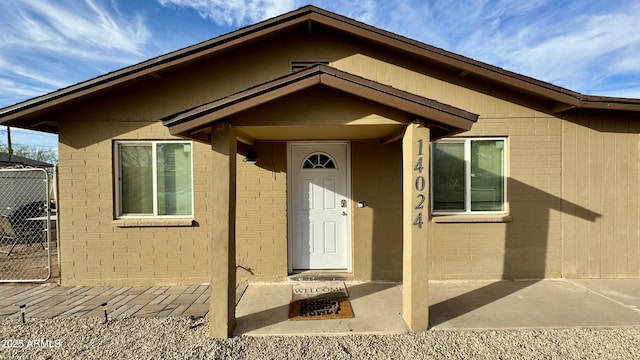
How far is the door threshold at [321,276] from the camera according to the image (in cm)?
528

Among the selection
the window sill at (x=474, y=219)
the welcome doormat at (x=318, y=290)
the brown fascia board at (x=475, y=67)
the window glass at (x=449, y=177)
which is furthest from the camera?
the window glass at (x=449, y=177)

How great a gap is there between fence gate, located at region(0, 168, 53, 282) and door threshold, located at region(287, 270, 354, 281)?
4.14 meters

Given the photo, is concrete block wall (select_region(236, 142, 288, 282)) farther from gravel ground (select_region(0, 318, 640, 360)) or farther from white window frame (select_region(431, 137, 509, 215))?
white window frame (select_region(431, 137, 509, 215))

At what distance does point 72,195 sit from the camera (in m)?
5.18

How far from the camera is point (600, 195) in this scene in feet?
17.4

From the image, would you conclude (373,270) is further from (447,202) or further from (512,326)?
(512,326)

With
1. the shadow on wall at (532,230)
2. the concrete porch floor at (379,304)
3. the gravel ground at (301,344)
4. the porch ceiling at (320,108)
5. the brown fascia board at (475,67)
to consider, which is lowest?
the gravel ground at (301,344)

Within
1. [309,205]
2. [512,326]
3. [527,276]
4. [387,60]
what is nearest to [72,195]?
[309,205]

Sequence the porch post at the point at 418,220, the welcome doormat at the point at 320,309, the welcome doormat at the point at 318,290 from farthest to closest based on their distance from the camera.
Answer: the welcome doormat at the point at 318,290 → the welcome doormat at the point at 320,309 → the porch post at the point at 418,220

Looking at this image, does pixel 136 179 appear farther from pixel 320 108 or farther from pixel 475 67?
pixel 475 67

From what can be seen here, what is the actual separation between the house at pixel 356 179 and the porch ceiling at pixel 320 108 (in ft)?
4.90

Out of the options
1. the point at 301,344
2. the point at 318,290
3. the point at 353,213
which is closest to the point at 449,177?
the point at 353,213

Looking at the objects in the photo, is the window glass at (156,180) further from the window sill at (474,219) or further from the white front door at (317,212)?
the window sill at (474,219)

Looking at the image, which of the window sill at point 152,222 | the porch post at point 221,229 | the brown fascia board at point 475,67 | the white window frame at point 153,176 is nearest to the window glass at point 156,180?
the white window frame at point 153,176
